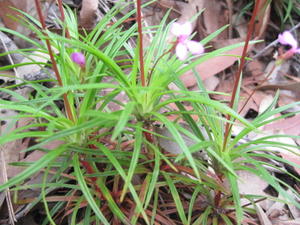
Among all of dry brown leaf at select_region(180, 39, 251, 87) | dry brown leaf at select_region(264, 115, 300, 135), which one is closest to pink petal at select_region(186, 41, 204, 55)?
dry brown leaf at select_region(180, 39, 251, 87)

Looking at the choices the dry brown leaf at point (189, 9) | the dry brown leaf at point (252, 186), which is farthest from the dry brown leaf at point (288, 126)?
the dry brown leaf at point (189, 9)

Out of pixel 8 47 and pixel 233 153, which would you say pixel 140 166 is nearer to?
pixel 233 153

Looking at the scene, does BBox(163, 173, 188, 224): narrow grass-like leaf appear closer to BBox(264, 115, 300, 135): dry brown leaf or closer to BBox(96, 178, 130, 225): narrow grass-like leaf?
BBox(96, 178, 130, 225): narrow grass-like leaf

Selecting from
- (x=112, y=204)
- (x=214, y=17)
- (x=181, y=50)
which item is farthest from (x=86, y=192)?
(x=214, y=17)

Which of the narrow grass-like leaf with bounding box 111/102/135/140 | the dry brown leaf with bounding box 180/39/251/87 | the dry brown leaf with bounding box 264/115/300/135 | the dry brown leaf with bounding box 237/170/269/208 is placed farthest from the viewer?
the dry brown leaf with bounding box 180/39/251/87

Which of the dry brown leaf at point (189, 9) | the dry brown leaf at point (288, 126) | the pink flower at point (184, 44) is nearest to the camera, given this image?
the pink flower at point (184, 44)

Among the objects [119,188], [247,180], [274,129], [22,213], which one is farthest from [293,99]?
[22,213]

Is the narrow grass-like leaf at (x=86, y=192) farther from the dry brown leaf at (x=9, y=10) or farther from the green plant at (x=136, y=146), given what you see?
the dry brown leaf at (x=9, y=10)

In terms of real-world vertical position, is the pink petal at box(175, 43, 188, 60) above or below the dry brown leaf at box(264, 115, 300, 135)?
above
